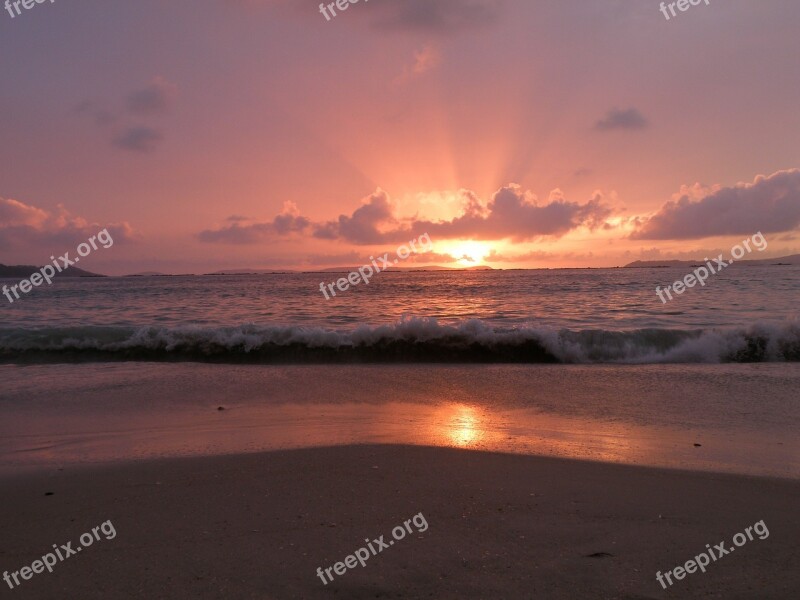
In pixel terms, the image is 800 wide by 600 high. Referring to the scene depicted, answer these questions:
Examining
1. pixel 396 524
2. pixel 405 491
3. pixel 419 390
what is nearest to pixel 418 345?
pixel 419 390

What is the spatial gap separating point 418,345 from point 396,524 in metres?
10.8

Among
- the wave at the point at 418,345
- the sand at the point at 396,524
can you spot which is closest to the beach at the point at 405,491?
the sand at the point at 396,524

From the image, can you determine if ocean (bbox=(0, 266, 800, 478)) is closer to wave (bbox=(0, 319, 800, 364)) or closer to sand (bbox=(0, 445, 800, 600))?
wave (bbox=(0, 319, 800, 364))

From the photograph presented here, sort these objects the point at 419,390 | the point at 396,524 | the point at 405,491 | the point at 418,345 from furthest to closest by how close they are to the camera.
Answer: the point at 418,345, the point at 419,390, the point at 405,491, the point at 396,524

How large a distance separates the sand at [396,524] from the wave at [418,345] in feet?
28.8

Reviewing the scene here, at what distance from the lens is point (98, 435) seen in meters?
7.00

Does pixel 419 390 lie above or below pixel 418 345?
below

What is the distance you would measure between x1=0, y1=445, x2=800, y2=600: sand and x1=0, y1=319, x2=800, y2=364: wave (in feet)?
28.8

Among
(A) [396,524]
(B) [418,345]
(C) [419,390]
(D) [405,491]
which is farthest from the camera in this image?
(B) [418,345]

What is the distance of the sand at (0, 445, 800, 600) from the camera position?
3.40 metres

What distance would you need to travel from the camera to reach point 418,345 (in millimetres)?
14914

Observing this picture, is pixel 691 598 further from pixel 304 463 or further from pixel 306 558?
pixel 304 463

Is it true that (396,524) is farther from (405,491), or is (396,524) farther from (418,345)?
(418,345)

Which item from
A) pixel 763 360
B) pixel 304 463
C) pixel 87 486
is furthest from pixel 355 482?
pixel 763 360
